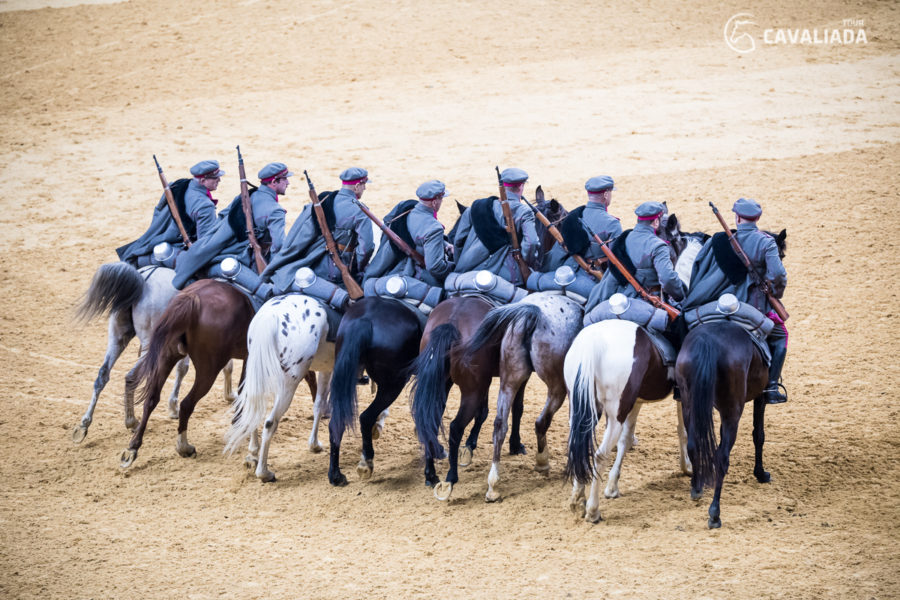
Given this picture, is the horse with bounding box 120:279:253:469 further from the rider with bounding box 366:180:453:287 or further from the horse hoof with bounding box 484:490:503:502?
the horse hoof with bounding box 484:490:503:502

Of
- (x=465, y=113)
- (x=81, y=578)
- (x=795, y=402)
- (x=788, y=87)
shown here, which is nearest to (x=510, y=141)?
(x=465, y=113)

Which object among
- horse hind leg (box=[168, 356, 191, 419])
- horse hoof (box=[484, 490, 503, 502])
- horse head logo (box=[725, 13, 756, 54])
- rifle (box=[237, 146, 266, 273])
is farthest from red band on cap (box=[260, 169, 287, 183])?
horse head logo (box=[725, 13, 756, 54])

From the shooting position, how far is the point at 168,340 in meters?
10.3

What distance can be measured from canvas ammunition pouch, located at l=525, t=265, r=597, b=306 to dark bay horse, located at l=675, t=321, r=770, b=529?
1341mm

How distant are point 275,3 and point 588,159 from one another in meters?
11.2

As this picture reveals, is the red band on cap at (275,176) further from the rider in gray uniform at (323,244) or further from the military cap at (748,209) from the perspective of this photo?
the military cap at (748,209)

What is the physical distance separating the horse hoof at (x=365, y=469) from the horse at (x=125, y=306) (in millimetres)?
2096

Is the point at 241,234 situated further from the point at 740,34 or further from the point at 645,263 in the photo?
the point at 740,34

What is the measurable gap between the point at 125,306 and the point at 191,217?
130cm

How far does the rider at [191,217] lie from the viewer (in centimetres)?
1180

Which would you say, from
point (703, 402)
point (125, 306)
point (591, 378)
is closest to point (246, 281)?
point (125, 306)

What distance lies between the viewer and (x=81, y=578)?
821 centimetres

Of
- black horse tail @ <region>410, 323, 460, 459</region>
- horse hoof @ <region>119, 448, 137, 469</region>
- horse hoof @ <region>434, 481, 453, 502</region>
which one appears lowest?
horse hoof @ <region>434, 481, 453, 502</region>

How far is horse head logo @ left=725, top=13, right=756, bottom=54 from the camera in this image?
924 inches
